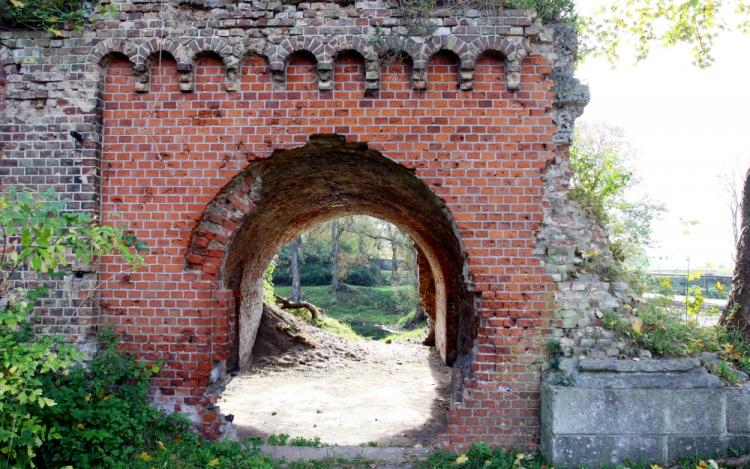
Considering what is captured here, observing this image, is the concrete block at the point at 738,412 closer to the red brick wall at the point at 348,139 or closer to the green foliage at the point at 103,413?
the red brick wall at the point at 348,139

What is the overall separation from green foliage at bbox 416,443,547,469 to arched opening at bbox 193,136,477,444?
1076 millimetres

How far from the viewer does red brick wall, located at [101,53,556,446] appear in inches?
209

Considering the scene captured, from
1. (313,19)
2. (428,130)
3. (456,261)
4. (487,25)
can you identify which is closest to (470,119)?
(428,130)

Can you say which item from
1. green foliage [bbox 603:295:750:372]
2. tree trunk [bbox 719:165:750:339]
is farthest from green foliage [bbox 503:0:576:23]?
green foliage [bbox 603:295:750:372]

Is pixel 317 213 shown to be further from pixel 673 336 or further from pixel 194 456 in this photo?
pixel 673 336

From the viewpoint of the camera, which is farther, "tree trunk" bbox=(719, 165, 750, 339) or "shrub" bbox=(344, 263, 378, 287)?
"shrub" bbox=(344, 263, 378, 287)

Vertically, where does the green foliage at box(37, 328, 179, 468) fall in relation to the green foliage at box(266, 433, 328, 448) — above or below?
above

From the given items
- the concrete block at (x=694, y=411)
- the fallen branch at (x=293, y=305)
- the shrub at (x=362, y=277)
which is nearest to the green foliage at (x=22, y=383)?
the concrete block at (x=694, y=411)

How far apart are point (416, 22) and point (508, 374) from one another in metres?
3.82

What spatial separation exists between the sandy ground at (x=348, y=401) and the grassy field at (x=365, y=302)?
1657 centimetres

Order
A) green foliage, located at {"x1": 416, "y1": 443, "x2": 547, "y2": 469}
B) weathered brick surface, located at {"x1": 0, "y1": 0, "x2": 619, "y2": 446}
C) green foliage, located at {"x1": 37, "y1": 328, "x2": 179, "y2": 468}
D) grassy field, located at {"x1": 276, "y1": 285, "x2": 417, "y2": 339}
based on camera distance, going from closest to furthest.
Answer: green foliage, located at {"x1": 37, "y1": 328, "x2": 179, "y2": 468}
green foliage, located at {"x1": 416, "y1": 443, "x2": 547, "y2": 469}
weathered brick surface, located at {"x1": 0, "y1": 0, "x2": 619, "y2": 446}
grassy field, located at {"x1": 276, "y1": 285, "x2": 417, "y2": 339}

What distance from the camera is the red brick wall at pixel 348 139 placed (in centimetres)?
530

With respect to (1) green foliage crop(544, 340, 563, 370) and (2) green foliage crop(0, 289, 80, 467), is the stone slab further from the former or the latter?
(2) green foliage crop(0, 289, 80, 467)

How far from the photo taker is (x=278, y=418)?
278 inches
